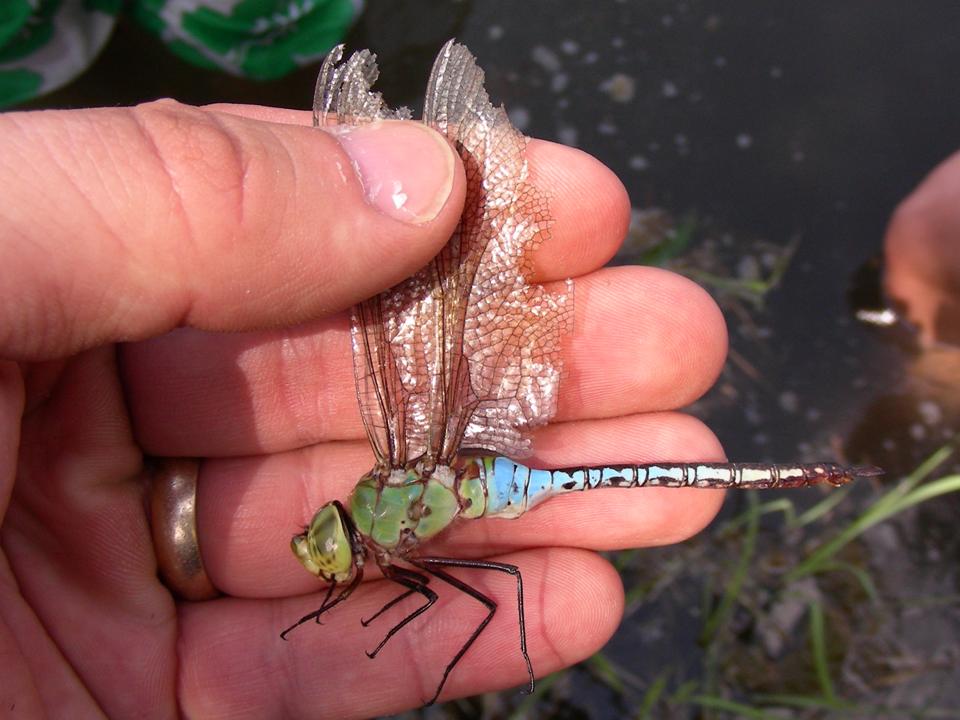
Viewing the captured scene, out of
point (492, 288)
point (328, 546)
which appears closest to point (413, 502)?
point (328, 546)

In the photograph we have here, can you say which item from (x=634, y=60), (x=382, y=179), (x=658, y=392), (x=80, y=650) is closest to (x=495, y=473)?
(x=658, y=392)

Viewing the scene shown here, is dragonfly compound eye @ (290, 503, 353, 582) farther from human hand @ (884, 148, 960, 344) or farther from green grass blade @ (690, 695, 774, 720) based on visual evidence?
human hand @ (884, 148, 960, 344)

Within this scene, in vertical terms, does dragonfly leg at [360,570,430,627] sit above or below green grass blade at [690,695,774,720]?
above

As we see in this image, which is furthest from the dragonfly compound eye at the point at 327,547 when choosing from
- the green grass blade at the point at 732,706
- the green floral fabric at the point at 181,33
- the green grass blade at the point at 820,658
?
the green floral fabric at the point at 181,33

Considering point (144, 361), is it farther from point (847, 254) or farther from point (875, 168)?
point (875, 168)

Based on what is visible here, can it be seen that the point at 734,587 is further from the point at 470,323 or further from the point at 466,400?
the point at 470,323

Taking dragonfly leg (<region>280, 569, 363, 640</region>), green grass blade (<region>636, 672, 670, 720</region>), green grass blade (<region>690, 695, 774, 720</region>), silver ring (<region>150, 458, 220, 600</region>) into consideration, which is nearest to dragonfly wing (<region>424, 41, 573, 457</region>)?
dragonfly leg (<region>280, 569, 363, 640</region>)
